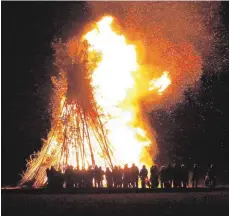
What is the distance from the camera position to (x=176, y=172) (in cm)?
2233

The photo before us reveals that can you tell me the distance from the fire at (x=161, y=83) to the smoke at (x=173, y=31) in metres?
1.26

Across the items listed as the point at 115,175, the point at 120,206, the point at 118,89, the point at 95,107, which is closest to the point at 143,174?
the point at 115,175

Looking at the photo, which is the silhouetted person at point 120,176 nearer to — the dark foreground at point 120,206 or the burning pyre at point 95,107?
the burning pyre at point 95,107

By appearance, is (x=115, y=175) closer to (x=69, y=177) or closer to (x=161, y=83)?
(x=69, y=177)

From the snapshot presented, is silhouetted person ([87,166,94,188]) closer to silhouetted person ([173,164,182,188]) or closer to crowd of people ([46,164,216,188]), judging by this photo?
crowd of people ([46,164,216,188])

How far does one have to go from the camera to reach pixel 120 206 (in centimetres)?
1549

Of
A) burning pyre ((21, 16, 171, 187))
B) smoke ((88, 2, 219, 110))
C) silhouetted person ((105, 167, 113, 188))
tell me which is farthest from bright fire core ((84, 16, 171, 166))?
silhouetted person ((105, 167, 113, 188))

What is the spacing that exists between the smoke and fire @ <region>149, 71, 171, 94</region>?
1.26 meters

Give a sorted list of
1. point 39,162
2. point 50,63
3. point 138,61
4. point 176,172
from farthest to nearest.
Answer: point 50,63, point 138,61, point 39,162, point 176,172

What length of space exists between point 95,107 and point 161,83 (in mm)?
3801

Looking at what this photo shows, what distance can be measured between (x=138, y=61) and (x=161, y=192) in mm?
8543

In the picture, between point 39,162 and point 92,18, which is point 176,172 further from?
point 92,18

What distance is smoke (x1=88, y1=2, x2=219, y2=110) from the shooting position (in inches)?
1151

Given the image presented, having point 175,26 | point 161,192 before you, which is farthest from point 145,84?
point 161,192
